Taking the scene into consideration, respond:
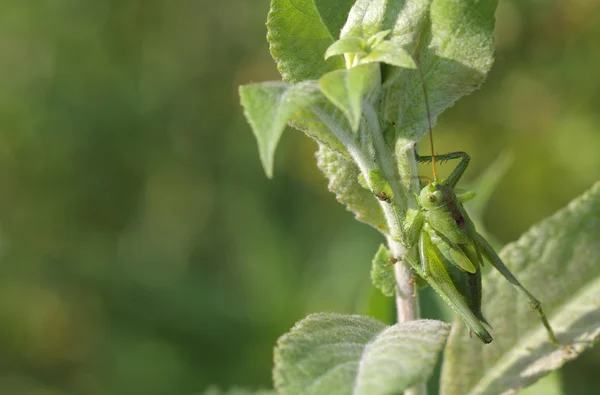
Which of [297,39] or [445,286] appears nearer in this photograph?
[297,39]

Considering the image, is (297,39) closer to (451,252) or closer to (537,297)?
(451,252)

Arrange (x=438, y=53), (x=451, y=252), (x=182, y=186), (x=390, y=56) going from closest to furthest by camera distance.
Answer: (x=390, y=56)
(x=438, y=53)
(x=451, y=252)
(x=182, y=186)

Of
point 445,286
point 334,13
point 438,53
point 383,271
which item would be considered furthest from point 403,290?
point 334,13

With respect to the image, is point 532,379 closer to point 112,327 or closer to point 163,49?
point 112,327

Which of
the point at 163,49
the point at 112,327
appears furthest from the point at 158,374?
the point at 163,49

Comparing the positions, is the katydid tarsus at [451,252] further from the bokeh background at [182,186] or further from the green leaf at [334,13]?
the bokeh background at [182,186]

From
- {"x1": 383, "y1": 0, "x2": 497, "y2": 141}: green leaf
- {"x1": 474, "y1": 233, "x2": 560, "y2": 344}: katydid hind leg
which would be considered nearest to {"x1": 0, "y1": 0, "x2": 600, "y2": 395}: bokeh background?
{"x1": 474, "y1": 233, "x2": 560, "y2": 344}: katydid hind leg
